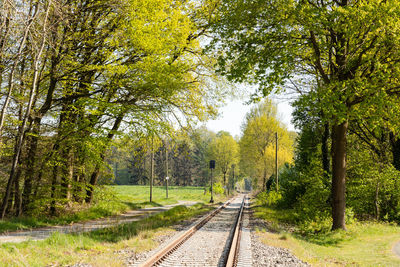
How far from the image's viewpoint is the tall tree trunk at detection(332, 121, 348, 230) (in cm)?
1303

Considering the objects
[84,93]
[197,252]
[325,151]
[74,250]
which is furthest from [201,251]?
[325,151]

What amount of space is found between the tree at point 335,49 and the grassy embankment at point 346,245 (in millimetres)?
1128

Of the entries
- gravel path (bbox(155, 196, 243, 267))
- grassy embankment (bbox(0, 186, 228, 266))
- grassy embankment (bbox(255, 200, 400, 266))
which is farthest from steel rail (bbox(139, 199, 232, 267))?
grassy embankment (bbox(255, 200, 400, 266))

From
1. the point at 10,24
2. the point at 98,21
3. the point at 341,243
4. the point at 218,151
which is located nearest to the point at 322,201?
the point at 341,243

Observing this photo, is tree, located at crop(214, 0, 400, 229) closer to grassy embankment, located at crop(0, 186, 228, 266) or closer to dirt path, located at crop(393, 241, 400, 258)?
dirt path, located at crop(393, 241, 400, 258)

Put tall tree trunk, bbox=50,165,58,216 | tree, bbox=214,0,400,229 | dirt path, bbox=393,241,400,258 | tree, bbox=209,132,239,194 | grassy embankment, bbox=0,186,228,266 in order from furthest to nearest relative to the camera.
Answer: tree, bbox=209,132,239,194, tall tree trunk, bbox=50,165,58,216, tree, bbox=214,0,400,229, dirt path, bbox=393,241,400,258, grassy embankment, bbox=0,186,228,266

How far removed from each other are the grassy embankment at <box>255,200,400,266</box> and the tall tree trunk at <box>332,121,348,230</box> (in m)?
0.63

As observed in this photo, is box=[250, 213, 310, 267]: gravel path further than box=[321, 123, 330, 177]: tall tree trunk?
No

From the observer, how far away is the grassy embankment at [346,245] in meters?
8.39

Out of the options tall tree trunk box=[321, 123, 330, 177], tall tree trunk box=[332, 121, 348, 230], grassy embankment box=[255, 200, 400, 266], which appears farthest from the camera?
tall tree trunk box=[321, 123, 330, 177]

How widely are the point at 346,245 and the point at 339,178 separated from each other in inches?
125

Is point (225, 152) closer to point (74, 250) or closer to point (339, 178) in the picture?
point (339, 178)

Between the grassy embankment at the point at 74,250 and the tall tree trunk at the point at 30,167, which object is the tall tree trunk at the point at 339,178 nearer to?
the grassy embankment at the point at 74,250

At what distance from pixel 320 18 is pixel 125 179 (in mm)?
125540
